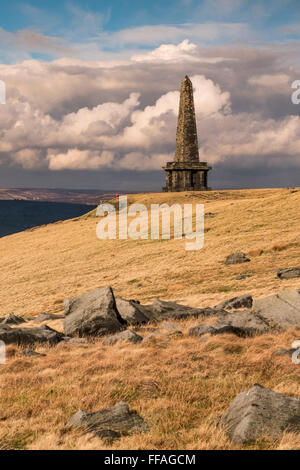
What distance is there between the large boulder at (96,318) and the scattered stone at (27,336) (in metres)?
1.10

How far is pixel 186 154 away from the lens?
90.3 m

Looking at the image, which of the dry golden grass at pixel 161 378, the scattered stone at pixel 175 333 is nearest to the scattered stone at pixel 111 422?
the dry golden grass at pixel 161 378

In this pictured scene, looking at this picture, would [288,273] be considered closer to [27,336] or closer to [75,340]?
[75,340]

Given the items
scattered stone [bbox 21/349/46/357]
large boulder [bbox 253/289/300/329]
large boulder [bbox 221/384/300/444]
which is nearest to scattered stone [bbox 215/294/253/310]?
large boulder [bbox 253/289/300/329]

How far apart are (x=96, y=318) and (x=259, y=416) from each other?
33.9ft

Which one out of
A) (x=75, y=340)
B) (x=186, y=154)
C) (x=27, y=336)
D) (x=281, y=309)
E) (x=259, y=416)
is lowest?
(x=75, y=340)

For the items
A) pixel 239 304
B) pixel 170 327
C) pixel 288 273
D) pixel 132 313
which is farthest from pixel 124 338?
pixel 288 273

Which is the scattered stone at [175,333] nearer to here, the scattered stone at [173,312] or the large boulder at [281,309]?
the scattered stone at [173,312]

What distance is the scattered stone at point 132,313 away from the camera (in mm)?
17812

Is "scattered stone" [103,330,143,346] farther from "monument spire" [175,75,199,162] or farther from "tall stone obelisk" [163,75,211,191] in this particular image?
"monument spire" [175,75,199,162]

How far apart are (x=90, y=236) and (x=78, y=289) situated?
26851 mm

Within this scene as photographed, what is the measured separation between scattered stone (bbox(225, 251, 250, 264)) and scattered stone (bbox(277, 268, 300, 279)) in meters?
5.75

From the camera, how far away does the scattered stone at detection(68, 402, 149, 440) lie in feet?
24.8

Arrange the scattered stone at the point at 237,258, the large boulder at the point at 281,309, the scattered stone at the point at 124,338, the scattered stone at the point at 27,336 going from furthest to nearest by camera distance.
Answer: the scattered stone at the point at 237,258 → the large boulder at the point at 281,309 → the scattered stone at the point at 27,336 → the scattered stone at the point at 124,338
